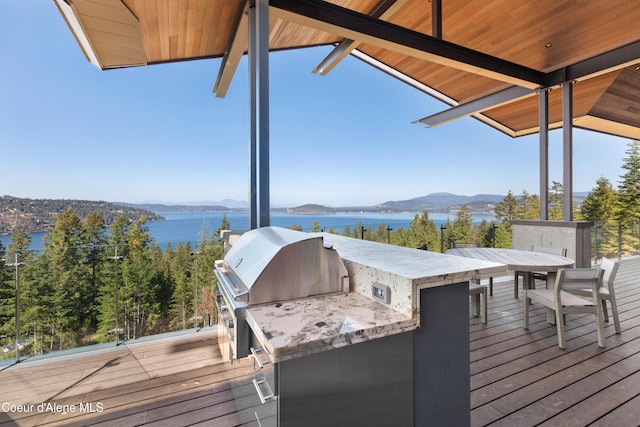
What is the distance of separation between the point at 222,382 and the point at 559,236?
17.8 feet

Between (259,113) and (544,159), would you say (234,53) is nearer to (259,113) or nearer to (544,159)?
(259,113)

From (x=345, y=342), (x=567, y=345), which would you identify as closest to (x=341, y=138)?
(x=567, y=345)

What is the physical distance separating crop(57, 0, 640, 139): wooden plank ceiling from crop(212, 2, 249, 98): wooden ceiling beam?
0.07m

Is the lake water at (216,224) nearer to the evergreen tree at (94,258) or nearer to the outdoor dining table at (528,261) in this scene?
the evergreen tree at (94,258)

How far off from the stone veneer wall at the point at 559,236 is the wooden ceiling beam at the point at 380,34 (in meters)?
2.57

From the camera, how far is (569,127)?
14.9 ft

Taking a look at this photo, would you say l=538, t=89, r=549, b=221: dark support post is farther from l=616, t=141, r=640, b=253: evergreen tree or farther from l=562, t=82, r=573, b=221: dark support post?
l=616, t=141, r=640, b=253: evergreen tree

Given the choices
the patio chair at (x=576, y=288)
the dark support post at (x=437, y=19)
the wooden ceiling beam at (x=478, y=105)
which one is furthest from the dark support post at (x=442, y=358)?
the wooden ceiling beam at (x=478, y=105)

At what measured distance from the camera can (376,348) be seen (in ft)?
3.49

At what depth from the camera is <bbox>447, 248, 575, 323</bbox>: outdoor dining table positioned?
2.73 metres

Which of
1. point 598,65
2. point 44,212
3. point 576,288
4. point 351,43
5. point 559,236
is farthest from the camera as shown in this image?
point 559,236

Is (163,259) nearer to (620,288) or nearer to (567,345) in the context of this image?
(567,345)

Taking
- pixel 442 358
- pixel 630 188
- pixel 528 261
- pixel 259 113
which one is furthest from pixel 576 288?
pixel 630 188

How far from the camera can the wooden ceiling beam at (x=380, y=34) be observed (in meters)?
2.63
